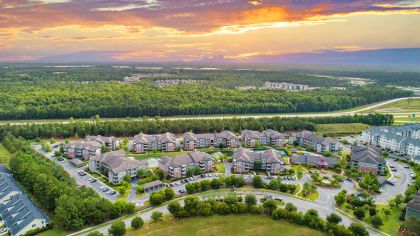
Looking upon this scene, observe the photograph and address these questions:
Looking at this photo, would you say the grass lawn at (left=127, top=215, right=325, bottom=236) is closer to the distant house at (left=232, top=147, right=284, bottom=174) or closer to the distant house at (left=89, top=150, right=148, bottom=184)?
the distant house at (left=89, top=150, right=148, bottom=184)

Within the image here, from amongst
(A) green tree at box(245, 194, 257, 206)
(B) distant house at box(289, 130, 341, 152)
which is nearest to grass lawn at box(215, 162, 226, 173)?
(A) green tree at box(245, 194, 257, 206)

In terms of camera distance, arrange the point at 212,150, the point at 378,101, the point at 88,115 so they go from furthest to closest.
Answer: the point at 378,101
the point at 88,115
the point at 212,150

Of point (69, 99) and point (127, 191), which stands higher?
point (69, 99)

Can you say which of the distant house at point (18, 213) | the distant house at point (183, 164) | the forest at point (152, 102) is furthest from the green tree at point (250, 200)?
the forest at point (152, 102)

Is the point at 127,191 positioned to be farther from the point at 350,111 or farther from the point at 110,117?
the point at 350,111

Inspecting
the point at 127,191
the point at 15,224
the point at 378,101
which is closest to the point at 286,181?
the point at 127,191

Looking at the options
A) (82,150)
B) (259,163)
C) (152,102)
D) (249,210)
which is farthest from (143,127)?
(249,210)
